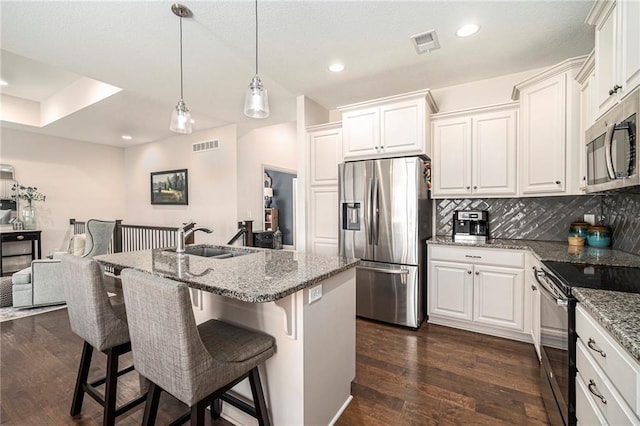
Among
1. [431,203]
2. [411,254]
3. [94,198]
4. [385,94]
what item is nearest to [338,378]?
[411,254]

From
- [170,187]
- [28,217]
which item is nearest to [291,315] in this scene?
[170,187]

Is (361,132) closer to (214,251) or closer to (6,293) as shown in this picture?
(214,251)

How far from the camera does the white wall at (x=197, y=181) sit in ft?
17.4

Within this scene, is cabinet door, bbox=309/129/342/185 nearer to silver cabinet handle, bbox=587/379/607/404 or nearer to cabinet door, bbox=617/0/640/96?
cabinet door, bbox=617/0/640/96

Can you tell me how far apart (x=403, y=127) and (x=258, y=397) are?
2836 millimetres

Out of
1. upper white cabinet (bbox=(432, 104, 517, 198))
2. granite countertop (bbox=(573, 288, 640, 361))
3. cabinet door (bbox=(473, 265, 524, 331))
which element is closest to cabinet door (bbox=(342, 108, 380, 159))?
upper white cabinet (bbox=(432, 104, 517, 198))

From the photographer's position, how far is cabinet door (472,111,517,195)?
297 centimetres

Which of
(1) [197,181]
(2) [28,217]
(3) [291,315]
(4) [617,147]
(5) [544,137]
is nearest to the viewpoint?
(3) [291,315]

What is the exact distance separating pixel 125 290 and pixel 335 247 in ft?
8.90

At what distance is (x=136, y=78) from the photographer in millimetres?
3256

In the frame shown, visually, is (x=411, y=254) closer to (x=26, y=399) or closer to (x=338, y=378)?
(x=338, y=378)

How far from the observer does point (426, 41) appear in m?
2.51

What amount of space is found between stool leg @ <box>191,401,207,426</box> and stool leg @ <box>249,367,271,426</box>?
0.97 ft

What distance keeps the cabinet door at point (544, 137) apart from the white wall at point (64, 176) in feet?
26.2
